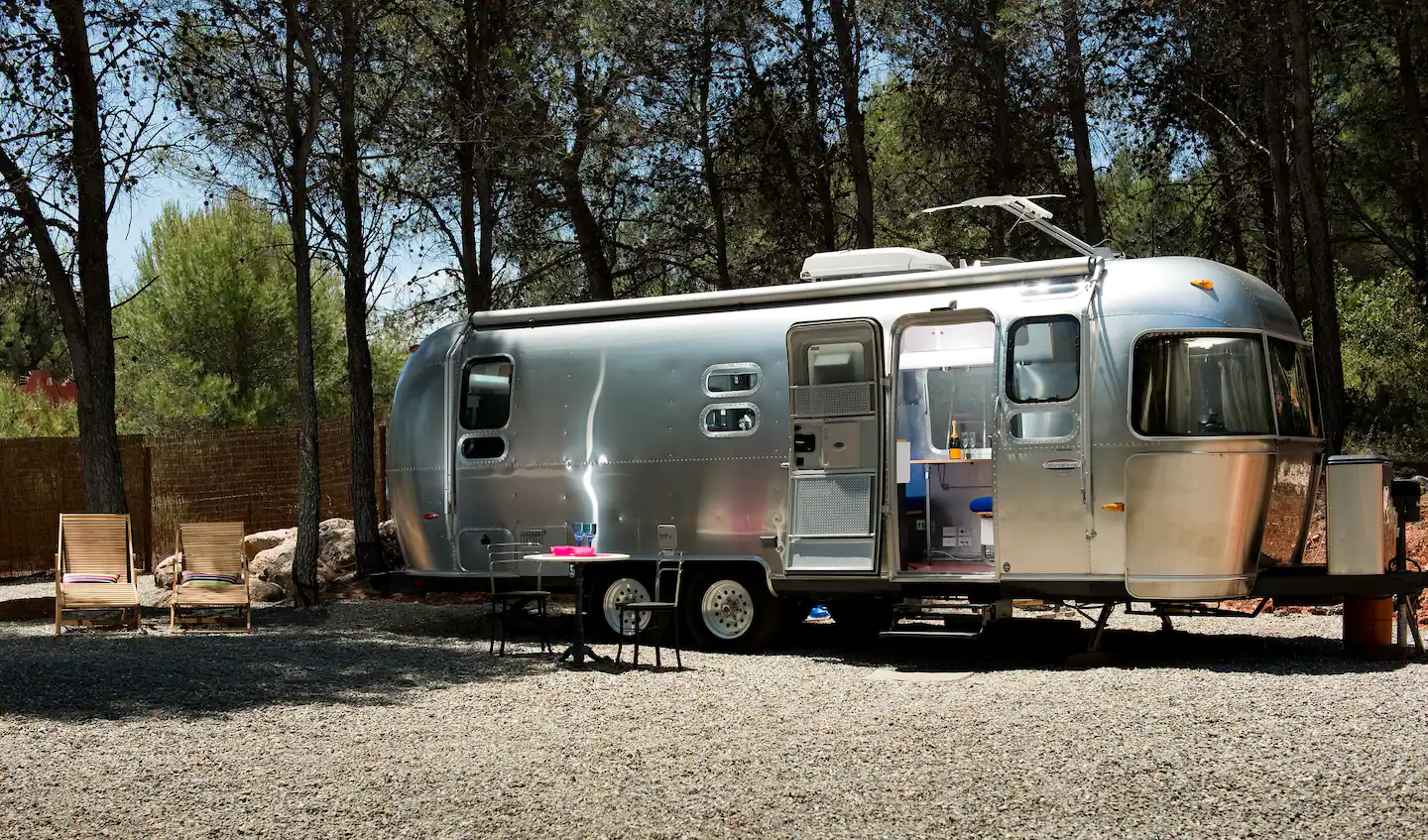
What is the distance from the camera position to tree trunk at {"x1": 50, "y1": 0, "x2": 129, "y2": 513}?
44.2 ft

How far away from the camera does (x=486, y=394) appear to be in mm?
12172

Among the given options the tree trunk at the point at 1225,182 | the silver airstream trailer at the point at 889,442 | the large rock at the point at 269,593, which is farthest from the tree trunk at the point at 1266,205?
the large rock at the point at 269,593

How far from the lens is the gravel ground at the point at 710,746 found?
5562 millimetres

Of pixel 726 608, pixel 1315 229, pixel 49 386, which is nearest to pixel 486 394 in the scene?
pixel 726 608

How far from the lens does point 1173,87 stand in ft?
60.7

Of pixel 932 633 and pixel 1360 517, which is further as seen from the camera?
pixel 932 633

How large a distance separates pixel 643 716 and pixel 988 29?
14.3 m

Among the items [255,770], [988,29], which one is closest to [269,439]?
[988,29]

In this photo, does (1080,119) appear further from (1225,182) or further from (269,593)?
(269,593)

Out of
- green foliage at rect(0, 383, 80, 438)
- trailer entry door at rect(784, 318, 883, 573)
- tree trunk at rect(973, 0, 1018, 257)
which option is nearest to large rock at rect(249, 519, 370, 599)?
trailer entry door at rect(784, 318, 883, 573)

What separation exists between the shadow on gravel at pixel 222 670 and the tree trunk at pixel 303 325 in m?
2.23

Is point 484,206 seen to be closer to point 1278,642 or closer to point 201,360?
point 1278,642

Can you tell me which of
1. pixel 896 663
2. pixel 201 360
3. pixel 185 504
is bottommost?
pixel 896 663

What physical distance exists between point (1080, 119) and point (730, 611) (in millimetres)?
10122
